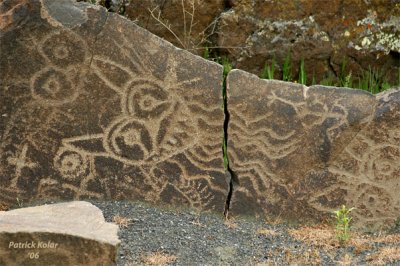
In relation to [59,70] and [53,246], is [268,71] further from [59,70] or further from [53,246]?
[53,246]

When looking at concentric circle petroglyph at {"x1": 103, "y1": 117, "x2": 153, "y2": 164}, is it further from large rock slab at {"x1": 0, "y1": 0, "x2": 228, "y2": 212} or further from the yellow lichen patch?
the yellow lichen patch

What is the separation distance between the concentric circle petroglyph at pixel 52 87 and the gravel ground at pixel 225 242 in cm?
57

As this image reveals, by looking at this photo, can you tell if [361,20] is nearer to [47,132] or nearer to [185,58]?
[185,58]

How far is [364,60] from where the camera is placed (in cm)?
591

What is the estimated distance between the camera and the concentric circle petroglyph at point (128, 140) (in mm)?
4422

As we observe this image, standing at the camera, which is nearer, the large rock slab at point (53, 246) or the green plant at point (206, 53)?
the large rock slab at point (53, 246)

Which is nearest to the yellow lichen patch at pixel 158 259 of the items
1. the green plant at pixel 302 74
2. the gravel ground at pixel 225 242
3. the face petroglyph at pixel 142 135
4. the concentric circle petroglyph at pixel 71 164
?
the gravel ground at pixel 225 242

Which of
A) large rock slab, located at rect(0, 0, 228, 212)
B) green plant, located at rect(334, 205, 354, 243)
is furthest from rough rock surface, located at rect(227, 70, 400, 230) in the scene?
green plant, located at rect(334, 205, 354, 243)

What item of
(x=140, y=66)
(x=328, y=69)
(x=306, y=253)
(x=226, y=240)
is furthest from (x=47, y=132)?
(x=328, y=69)

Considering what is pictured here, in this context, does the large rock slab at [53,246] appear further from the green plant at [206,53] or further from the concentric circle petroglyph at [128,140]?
the green plant at [206,53]

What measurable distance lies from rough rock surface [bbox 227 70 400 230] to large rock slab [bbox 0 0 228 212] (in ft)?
0.47

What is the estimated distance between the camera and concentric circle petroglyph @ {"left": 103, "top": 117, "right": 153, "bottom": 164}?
14.5ft

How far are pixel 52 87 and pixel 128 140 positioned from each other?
Answer: 0.47 metres

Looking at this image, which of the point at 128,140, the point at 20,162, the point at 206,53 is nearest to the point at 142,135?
the point at 128,140
